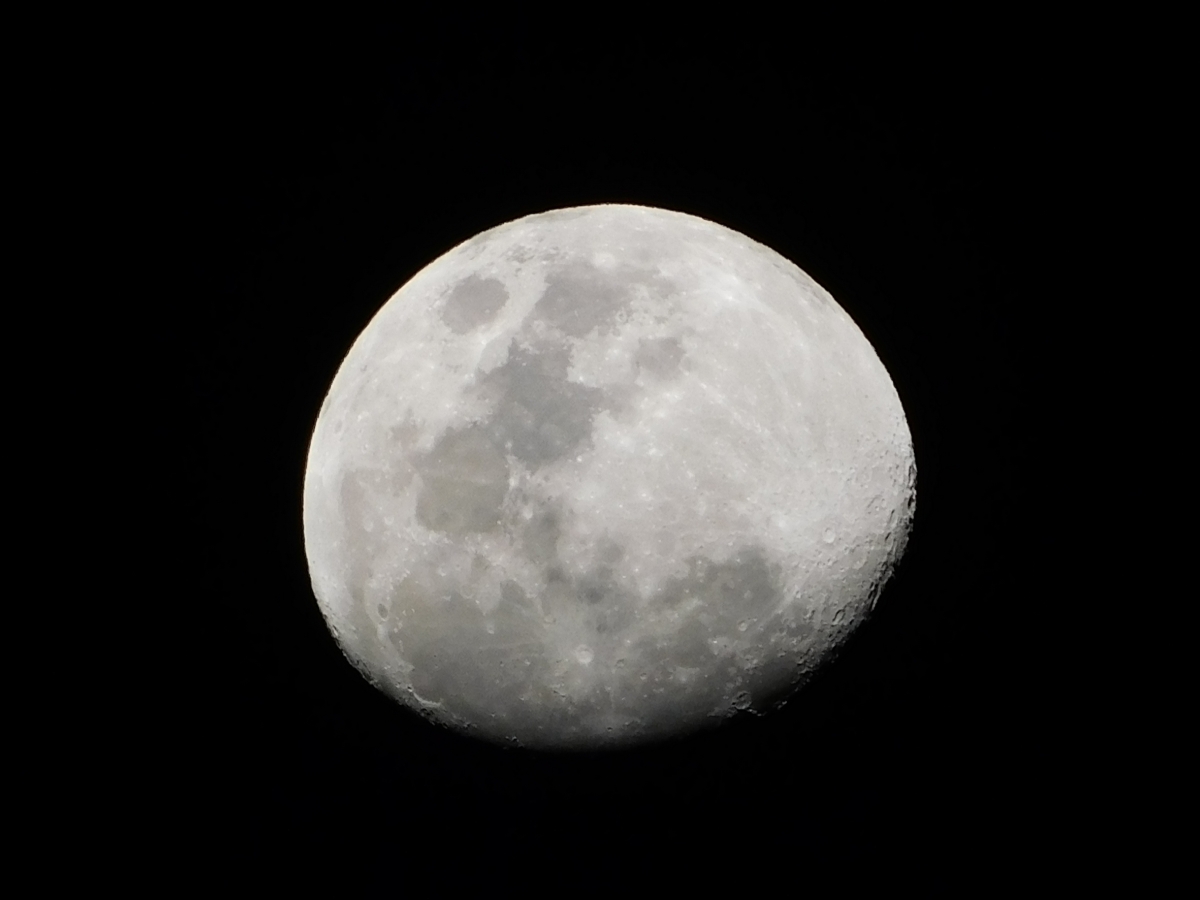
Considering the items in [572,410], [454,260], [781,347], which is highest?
[454,260]

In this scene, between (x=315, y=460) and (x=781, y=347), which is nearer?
(x=781, y=347)

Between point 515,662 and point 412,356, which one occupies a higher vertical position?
point 412,356

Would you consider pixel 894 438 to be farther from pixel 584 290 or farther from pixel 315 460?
pixel 315 460

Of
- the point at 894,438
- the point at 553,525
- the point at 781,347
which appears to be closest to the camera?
the point at 553,525

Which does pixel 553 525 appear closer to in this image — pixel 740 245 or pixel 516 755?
pixel 516 755

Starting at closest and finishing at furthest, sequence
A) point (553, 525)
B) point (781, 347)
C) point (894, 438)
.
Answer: point (553, 525)
point (781, 347)
point (894, 438)

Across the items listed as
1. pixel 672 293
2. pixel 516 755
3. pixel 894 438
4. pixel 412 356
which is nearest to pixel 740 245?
pixel 672 293
